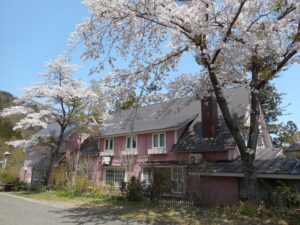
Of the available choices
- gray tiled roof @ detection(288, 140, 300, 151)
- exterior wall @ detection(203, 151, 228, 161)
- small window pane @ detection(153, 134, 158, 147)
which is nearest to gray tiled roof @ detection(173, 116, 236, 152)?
exterior wall @ detection(203, 151, 228, 161)

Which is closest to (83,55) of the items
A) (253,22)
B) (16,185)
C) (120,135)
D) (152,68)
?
(152,68)

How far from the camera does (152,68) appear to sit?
14391 mm

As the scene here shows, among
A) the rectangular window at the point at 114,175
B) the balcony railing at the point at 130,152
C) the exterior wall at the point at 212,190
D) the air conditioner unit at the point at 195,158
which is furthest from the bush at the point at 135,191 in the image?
the rectangular window at the point at 114,175

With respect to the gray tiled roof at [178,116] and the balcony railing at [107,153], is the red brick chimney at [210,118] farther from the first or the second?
the balcony railing at [107,153]

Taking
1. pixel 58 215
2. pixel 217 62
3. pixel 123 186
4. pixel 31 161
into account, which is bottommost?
pixel 58 215

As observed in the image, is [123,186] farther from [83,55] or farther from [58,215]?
[83,55]

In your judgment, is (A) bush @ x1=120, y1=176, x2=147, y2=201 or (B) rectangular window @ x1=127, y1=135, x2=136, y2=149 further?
(B) rectangular window @ x1=127, y1=135, x2=136, y2=149

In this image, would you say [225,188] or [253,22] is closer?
[253,22]

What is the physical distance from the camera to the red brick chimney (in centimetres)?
2094

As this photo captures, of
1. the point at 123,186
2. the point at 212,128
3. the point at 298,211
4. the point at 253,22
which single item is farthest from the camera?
the point at 212,128

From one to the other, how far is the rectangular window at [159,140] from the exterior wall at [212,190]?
5.16 metres

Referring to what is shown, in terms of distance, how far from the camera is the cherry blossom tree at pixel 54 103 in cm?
2566

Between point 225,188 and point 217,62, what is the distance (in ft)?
26.6

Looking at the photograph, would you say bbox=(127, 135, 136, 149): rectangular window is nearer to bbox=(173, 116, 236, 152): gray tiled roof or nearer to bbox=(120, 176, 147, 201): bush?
bbox=(173, 116, 236, 152): gray tiled roof
